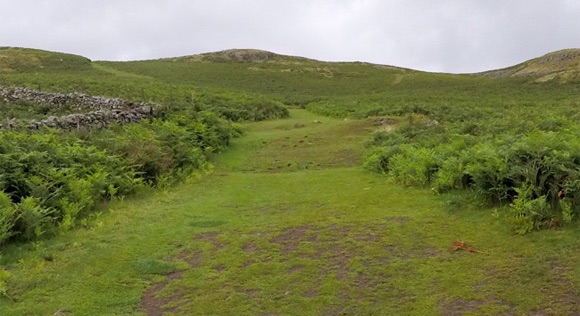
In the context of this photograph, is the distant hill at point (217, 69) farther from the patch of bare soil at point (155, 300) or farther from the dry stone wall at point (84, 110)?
the patch of bare soil at point (155, 300)

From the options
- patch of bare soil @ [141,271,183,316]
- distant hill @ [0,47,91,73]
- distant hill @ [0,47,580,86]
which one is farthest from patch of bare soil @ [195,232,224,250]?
distant hill @ [0,47,91,73]

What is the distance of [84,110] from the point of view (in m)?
25.1

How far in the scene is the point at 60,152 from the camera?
12781 millimetres

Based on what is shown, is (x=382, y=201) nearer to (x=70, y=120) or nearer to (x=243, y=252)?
(x=243, y=252)

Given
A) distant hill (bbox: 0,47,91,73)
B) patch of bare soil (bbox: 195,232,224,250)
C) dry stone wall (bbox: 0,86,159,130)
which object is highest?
distant hill (bbox: 0,47,91,73)

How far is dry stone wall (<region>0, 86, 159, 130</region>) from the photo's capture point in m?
17.4

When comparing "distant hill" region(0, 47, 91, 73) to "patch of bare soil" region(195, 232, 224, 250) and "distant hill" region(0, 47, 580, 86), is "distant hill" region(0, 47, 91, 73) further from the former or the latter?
"patch of bare soil" region(195, 232, 224, 250)

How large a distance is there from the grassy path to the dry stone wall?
20.8ft

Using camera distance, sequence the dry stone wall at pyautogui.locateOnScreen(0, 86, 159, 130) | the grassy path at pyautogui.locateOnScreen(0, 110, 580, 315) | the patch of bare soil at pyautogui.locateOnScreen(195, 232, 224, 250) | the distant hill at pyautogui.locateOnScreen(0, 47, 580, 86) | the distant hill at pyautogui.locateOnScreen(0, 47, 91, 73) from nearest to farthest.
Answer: the grassy path at pyautogui.locateOnScreen(0, 110, 580, 315), the patch of bare soil at pyautogui.locateOnScreen(195, 232, 224, 250), the dry stone wall at pyautogui.locateOnScreen(0, 86, 159, 130), the distant hill at pyautogui.locateOnScreen(0, 47, 91, 73), the distant hill at pyautogui.locateOnScreen(0, 47, 580, 86)

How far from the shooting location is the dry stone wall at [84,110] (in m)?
17.4

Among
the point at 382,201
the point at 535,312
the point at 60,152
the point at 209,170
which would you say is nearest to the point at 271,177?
the point at 209,170

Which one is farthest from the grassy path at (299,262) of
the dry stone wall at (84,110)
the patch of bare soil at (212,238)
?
the dry stone wall at (84,110)

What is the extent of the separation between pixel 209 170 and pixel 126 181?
4406 millimetres

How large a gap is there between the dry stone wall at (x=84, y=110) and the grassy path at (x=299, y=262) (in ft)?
20.8
